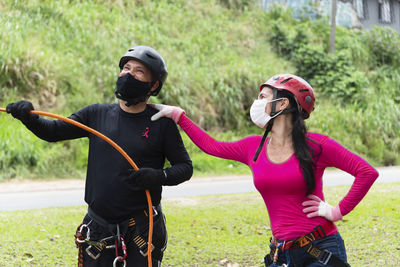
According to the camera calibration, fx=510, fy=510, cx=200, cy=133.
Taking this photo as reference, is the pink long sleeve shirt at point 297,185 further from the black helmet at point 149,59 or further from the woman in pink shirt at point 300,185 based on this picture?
the black helmet at point 149,59

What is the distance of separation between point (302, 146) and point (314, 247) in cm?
57

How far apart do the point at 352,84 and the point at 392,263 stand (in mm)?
15368

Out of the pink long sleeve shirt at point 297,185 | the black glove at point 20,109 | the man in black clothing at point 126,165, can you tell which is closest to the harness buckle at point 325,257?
the pink long sleeve shirt at point 297,185

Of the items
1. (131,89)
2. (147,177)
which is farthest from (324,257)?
(131,89)

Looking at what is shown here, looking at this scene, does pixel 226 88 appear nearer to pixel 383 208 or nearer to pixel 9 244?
pixel 383 208

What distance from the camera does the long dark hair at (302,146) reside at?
285cm

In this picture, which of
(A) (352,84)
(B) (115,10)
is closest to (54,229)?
(B) (115,10)

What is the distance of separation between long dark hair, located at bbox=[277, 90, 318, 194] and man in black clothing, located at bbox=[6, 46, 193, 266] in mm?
738

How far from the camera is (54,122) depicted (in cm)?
324

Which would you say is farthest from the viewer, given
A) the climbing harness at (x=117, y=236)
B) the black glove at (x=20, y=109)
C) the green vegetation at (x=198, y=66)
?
the green vegetation at (x=198, y=66)

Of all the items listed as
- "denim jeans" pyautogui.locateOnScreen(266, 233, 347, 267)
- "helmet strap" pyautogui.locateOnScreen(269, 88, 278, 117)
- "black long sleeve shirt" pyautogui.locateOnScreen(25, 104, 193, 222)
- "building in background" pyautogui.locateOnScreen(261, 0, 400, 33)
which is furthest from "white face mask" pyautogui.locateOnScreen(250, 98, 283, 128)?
"building in background" pyautogui.locateOnScreen(261, 0, 400, 33)

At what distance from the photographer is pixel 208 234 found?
23.6 ft

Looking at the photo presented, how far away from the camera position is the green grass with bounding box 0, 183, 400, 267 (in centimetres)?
621

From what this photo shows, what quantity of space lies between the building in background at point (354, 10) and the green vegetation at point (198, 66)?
1.06m
